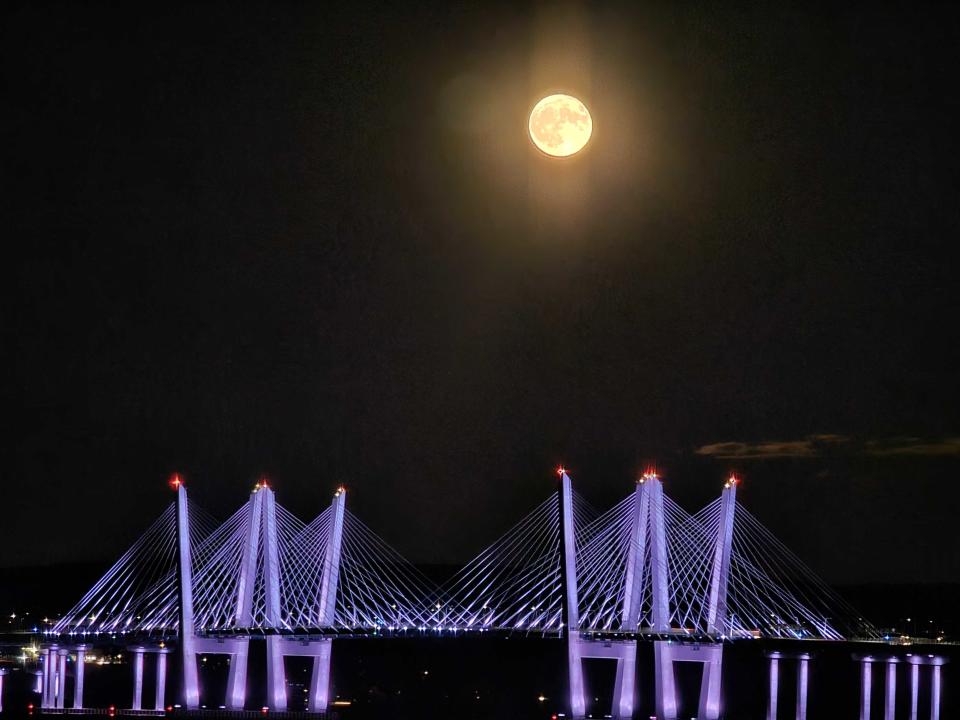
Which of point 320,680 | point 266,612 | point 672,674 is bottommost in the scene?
point 320,680

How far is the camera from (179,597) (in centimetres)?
3528

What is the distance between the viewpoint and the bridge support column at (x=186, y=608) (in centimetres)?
3500

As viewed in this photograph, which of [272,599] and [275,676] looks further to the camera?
[275,676]

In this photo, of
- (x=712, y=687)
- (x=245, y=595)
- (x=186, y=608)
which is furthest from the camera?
(x=245, y=595)

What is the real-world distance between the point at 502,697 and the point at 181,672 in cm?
1459

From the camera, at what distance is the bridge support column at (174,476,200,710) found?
35.0 m

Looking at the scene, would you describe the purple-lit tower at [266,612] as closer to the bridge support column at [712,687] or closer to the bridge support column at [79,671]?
the bridge support column at [79,671]

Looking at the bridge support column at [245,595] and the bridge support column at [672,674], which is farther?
the bridge support column at [245,595]

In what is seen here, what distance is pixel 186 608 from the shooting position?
35.2 meters

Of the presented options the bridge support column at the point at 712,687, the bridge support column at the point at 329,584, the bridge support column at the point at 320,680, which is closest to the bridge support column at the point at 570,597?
the bridge support column at the point at 712,687

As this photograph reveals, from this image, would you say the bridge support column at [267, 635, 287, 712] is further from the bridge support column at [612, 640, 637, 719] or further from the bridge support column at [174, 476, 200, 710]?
the bridge support column at [612, 640, 637, 719]

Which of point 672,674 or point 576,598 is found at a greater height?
point 576,598

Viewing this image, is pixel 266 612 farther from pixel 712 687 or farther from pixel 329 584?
pixel 712 687

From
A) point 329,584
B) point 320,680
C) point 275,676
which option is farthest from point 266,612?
point 320,680
